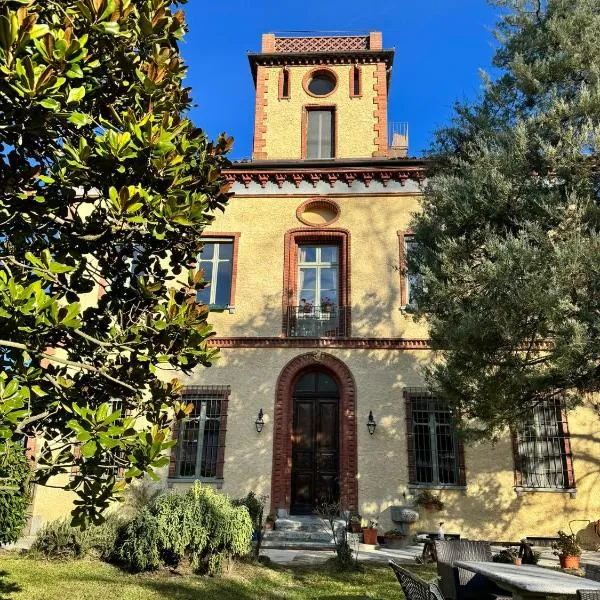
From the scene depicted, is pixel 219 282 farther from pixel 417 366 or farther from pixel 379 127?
pixel 379 127

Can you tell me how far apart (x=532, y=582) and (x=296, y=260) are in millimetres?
10300

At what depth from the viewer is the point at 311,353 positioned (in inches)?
505

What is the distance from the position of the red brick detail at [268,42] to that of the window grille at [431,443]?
11352 mm

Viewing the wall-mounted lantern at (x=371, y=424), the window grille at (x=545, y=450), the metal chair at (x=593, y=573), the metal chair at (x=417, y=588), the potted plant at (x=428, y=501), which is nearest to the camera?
the metal chair at (x=417, y=588)

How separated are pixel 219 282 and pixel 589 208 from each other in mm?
9139

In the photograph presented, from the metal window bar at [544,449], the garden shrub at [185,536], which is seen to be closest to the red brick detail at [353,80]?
the metal window bar at [544,449]

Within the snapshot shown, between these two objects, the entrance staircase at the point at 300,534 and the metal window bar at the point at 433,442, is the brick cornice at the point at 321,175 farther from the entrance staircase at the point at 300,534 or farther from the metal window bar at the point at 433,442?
the entrance staircase at the point at 300,534

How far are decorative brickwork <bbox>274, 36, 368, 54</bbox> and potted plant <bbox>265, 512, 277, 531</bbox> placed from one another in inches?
518

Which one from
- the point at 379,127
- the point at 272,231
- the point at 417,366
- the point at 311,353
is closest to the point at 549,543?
the point at 417,366

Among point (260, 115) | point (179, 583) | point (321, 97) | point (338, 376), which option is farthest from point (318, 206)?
point (179, 583)

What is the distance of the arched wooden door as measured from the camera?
12.3 m

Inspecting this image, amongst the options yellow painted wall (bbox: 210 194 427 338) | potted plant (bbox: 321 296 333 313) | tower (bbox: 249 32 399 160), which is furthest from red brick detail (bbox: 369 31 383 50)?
potted plant (bbox: 321 296 333 313)

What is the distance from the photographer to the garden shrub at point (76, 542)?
8.03 m

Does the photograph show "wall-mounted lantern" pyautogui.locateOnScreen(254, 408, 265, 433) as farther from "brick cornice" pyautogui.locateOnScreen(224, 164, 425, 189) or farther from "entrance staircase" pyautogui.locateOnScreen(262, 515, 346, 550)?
"brick cornice" pyautogui.locateOnScreen(224, 164, 425, 189)
